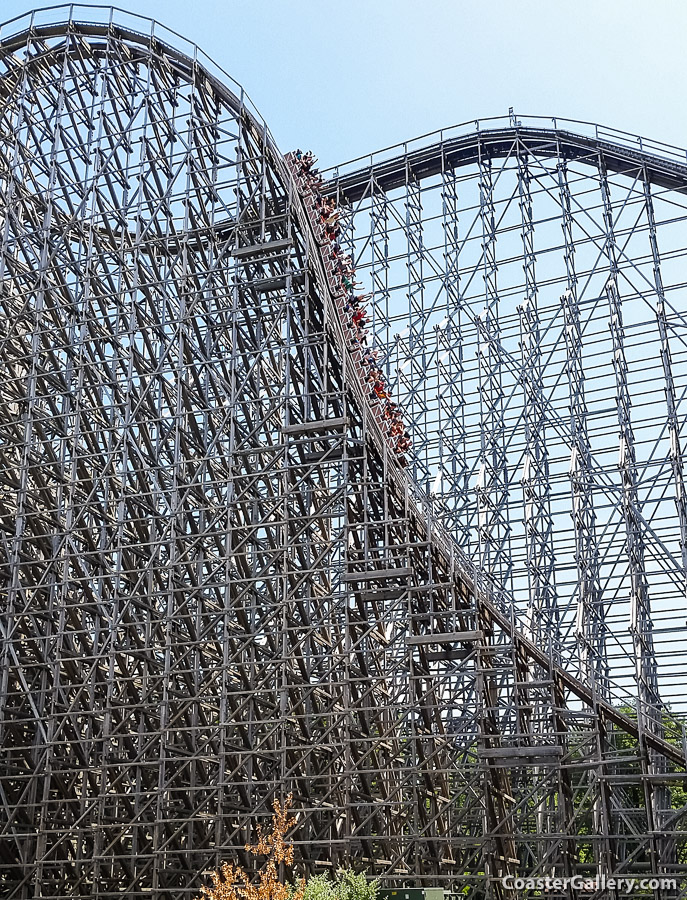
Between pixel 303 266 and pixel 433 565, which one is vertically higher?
pixel 303 266

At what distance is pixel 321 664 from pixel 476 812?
404cm

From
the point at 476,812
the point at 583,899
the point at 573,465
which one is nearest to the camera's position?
the point at 583,899

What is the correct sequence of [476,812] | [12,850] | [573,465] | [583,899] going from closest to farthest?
[583,899]
[12,850]
[573,465]
[476,812]

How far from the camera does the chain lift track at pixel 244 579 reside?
1555cm

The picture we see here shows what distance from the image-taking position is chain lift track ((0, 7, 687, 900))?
15555 millimetres

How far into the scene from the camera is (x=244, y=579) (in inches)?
621

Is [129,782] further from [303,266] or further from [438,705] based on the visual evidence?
[303,266]

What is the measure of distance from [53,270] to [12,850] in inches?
390

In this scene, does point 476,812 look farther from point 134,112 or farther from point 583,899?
point 134,112

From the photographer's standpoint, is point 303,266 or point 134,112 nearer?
point 303,266

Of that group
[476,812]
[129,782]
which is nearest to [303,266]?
[129,782]

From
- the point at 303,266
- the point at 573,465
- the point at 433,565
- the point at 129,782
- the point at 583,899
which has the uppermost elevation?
the point at 303,266

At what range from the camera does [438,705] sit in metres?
15.3

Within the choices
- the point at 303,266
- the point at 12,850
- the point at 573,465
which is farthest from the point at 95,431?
the point at 573,465
